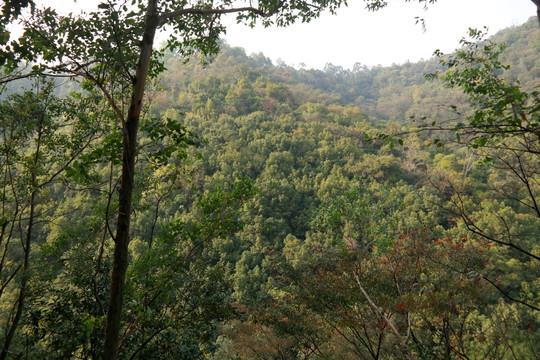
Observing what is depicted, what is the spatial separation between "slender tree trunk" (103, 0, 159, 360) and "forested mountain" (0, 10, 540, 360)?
10cm

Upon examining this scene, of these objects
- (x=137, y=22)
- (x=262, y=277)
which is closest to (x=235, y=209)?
(x=137, y=22)

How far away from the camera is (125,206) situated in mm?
1868

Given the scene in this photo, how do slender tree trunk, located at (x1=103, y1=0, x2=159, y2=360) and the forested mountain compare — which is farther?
the forested mountain

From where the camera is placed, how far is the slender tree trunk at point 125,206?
1760 mm

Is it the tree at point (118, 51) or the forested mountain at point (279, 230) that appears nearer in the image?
the tree at point (118, 51)

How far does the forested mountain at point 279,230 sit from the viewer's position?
9.66 feet

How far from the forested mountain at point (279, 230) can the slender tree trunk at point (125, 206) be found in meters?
0.10

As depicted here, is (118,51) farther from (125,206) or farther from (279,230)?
(279,230)

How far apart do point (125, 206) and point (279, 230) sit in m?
15.5

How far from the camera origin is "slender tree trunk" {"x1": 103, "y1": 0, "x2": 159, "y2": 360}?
1760 mm

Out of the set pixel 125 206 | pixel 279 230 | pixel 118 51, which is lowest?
pixel 279 230

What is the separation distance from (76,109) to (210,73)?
37.5m

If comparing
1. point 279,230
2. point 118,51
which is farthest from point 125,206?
point 279,230

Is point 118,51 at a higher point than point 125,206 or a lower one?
higher
